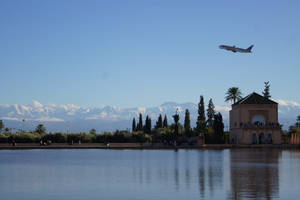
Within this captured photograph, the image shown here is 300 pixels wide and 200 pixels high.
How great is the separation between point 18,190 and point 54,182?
229cm

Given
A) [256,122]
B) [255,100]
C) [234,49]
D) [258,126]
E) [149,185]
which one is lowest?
[149,185]

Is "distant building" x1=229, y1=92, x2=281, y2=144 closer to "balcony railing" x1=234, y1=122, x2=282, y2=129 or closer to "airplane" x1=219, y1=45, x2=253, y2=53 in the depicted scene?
"balcony railing" x1=234, y1=122, x2=282, y2=129

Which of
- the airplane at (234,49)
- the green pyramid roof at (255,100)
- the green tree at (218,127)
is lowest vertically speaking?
the green tree at (218,127)

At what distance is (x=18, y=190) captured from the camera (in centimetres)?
1543

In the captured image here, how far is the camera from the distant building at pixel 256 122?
224ft

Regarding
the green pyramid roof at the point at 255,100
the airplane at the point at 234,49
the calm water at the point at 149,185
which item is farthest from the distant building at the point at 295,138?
the calm water at the point at 149,185

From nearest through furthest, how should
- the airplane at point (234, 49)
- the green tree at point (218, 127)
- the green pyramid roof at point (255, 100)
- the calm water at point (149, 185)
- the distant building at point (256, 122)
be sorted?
the calm water at point (149, 185), the airplane at point (234, 49), the distant building at point (256, 122), the green tree at point (218, 127), the green pyramid roof at point (255, 100)

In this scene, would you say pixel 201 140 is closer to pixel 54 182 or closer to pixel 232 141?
pixel 232 141

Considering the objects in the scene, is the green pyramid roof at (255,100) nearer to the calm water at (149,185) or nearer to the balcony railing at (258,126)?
the balcony railing at (258,126)

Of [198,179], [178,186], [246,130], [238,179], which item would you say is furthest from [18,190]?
[246,130]

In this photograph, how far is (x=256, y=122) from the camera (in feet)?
228

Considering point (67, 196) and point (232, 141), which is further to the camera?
point (232, 141)

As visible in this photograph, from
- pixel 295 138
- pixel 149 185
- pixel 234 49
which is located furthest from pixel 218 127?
pixel 149 185

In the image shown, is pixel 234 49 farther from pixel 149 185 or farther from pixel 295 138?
pixel 149 185
